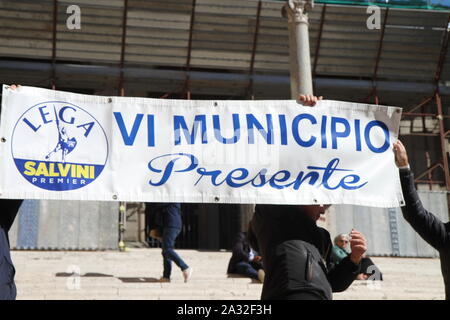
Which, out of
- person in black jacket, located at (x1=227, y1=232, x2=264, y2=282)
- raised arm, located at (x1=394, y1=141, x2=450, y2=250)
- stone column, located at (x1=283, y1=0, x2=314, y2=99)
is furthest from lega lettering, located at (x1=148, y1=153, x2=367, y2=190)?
stone column, located at (x1=283, y1=0, x2=314, y2=99)

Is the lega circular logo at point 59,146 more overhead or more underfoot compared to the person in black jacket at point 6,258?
more overhead

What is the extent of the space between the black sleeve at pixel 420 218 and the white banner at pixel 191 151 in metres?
0.49

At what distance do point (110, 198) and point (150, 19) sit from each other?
565 inches

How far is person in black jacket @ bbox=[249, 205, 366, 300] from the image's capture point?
3854mm

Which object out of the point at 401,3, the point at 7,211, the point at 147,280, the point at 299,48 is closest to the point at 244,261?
the point at 147,280

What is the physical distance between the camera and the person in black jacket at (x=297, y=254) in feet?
12.6

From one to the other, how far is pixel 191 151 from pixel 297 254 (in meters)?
1.25

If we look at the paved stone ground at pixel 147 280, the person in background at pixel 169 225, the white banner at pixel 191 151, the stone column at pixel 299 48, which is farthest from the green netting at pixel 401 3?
the white banner at pixel 191 151

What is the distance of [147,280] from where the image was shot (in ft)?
35.7

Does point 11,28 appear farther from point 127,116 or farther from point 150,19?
point 127,116

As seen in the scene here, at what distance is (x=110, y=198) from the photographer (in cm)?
469

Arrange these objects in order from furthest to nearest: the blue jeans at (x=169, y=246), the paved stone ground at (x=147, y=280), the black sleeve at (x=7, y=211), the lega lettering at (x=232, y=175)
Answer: the blue jeans at (x=169, y=246) → the paved stone ground at (x=147, y=280) → the lega lettering at (x=232, y=175) → the black sleeve at (x=7, y=211)

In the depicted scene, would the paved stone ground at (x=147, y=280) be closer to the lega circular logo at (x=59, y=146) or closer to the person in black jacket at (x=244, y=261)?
the person in black jacket at (x=244, y=261)

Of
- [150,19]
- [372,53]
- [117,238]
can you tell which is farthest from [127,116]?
[372,53]
